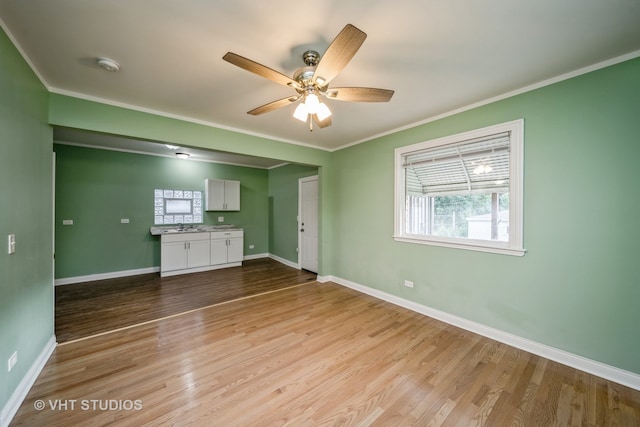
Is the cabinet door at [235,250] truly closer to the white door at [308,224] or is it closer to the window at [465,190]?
the white door at [308,224]

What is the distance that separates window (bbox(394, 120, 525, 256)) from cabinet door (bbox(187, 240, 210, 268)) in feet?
13.3

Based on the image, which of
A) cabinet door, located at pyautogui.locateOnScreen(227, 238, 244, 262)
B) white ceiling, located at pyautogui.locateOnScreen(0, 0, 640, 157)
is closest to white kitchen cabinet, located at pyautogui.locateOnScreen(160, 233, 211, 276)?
cabinet door, located at pyautogui.locateOnScreen(227, 238, 244, 262)

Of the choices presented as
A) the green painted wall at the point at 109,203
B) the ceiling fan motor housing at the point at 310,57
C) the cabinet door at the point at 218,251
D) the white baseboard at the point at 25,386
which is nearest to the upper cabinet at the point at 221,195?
the green painted wall at the point at 109,203

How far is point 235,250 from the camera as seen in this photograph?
571 cm

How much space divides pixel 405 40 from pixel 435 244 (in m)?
2.31

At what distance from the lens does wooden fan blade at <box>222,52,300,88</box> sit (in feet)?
4.55

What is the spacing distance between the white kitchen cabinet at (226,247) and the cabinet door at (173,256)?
58 cm

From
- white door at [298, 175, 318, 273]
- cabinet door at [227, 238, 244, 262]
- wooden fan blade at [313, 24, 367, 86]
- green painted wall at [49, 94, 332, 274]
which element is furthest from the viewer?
cabinet door at [227, 238, 244, 262]

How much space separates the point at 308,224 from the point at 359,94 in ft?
12.5

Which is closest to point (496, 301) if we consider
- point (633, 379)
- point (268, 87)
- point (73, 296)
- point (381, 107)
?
point (633, 379)

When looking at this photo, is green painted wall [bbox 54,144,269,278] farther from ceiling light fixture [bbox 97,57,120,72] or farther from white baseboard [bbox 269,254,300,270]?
ceiling light fixture [bbox 97,57,120,72]

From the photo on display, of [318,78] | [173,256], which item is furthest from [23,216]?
[173,256]

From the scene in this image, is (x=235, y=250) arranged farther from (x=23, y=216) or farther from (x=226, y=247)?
(x=23, y=216)

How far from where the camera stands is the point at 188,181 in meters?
5.61
